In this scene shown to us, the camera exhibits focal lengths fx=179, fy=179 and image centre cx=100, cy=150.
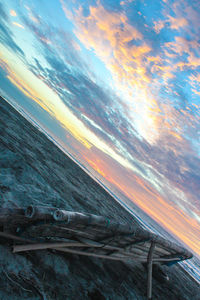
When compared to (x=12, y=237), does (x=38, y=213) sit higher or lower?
higher

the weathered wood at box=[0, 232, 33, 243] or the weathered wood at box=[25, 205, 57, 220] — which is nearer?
the weathered wood at box=[25, 205, 57, 220]

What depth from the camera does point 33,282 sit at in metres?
3.20

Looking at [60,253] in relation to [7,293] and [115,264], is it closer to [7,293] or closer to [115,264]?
[7,293]

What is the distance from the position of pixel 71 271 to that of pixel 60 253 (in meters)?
0.49

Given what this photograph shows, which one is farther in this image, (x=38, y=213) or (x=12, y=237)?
(x=12, y=237)

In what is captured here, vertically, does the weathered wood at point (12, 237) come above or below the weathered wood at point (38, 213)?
below

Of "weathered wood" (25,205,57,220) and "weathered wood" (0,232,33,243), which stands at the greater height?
"weathered wood" (25,205,57,220)

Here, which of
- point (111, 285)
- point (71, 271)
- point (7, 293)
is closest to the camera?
point (7, 293)

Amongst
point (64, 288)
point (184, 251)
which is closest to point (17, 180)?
point (64, 288)

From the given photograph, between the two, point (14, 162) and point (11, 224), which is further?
point (14, 162)

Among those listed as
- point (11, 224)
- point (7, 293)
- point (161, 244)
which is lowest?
point (7, 293)

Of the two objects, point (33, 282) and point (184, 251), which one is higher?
point (184, 251)

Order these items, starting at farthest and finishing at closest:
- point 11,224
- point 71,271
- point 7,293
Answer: point 71,271 → point 11,224 → point 7,293

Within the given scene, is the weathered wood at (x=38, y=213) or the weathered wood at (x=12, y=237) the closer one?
the weathered wood at (x=38, y=213)
